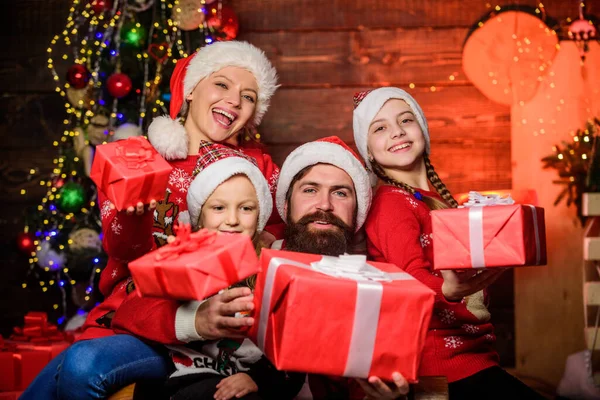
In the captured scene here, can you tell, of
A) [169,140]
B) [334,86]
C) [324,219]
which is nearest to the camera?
[324,219]

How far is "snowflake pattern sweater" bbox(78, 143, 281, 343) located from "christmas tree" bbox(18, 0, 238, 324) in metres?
0.86

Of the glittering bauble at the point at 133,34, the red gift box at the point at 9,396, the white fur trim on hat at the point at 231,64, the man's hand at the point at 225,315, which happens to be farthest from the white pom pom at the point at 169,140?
the red gift box at the point at 9,396

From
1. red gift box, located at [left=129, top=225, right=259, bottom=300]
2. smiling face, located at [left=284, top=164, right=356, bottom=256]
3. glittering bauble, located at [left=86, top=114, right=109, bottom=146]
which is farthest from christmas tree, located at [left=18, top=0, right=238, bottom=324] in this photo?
red gift box, located at [left=129, top=225, right=259, bottom=300]

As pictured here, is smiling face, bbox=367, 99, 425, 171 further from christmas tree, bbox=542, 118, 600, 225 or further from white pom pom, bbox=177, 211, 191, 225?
christmas tree, bbox=542, 118, 600, 225

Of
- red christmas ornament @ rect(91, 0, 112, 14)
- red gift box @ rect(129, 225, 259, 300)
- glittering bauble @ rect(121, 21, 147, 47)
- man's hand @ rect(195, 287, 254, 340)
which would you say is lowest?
man's hand @ rect(195, 287, 254, 340)

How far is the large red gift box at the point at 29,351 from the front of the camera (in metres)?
3.29

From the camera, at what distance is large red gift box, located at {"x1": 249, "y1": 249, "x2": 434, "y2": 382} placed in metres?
1.72

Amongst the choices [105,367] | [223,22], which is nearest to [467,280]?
[105,367]

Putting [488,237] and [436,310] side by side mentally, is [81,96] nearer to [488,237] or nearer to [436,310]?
[436,310]

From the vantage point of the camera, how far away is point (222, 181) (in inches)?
97.0

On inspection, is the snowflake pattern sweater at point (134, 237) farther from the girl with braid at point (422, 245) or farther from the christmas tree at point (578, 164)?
the christmas tree at point (578, 164)

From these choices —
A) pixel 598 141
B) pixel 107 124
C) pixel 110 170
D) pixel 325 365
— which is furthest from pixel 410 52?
pixel 325 365

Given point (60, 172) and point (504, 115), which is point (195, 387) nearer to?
point (60, 172)

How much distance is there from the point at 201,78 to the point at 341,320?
1652 mm
